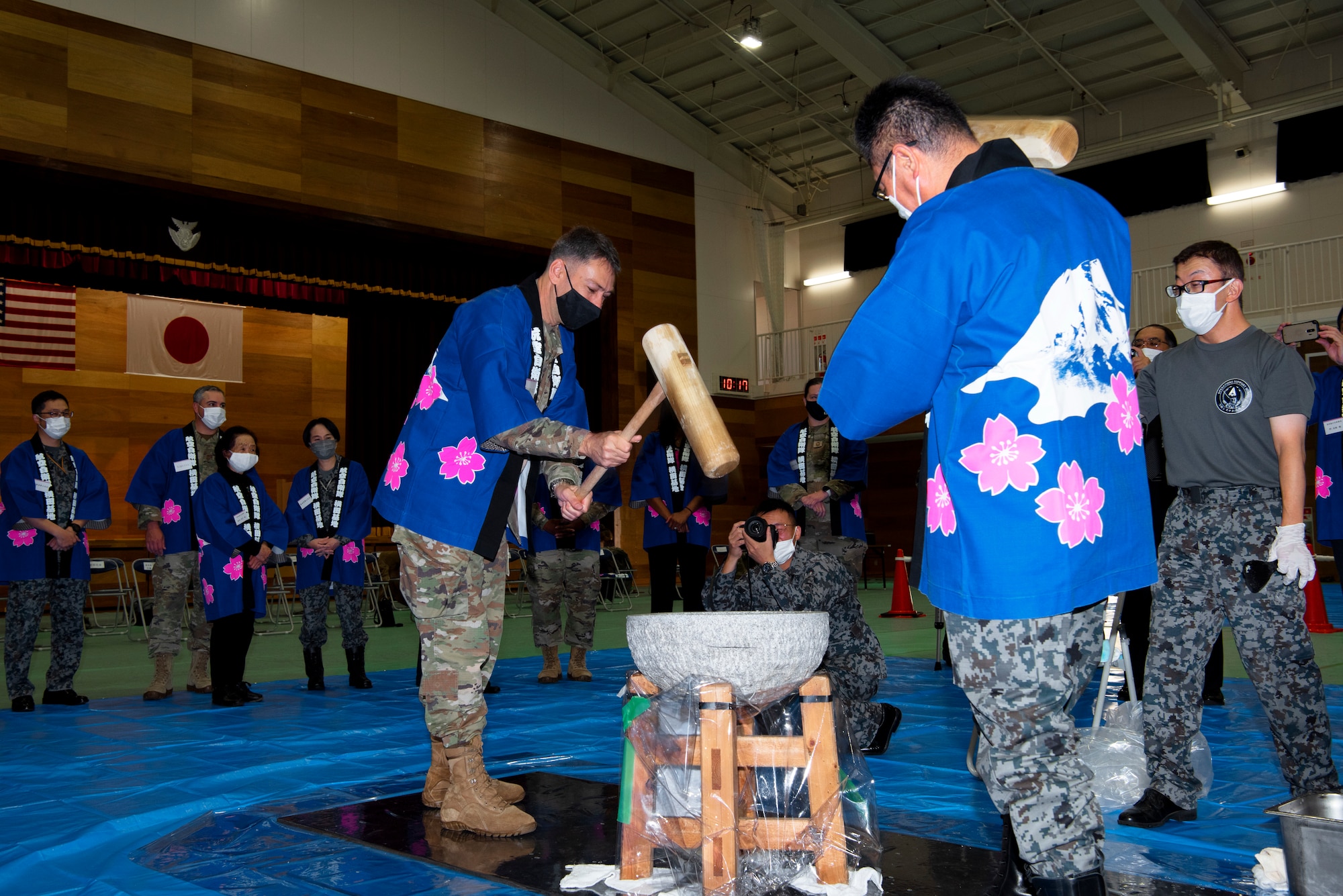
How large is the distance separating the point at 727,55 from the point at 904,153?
14011 millimetres

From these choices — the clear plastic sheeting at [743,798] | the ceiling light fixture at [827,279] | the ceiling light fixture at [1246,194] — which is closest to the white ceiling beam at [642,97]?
the ceiling light fixture at [827,279]

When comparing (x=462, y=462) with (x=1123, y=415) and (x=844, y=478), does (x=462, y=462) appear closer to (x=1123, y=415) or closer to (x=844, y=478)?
(x=1123, y=415)

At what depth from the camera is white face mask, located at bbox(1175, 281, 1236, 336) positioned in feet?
9.38

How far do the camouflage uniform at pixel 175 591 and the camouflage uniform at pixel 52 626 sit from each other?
37 cm

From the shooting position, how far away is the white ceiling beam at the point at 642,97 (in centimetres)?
1434

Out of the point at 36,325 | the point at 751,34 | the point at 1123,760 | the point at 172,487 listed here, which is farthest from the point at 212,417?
→ the point at 751,34

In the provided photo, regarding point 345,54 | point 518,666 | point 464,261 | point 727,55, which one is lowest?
point 518,666

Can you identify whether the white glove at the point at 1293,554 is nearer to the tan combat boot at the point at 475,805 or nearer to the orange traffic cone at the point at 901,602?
the tan combat boot at the point at 475,805

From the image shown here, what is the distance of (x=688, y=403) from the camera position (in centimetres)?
219

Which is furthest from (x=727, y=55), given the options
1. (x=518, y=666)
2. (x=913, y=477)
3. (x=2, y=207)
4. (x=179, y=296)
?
(x=518, y=666)

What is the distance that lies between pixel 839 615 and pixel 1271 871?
1.78 meters

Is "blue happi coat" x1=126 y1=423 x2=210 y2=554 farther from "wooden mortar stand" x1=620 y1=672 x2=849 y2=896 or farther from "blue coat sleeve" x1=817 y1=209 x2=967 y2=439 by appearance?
"blue coat sleeve" x1=817 y1=209 x2=967 y2=439

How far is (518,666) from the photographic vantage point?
6.73 m

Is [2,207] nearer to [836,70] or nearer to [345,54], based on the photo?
[345,54]
